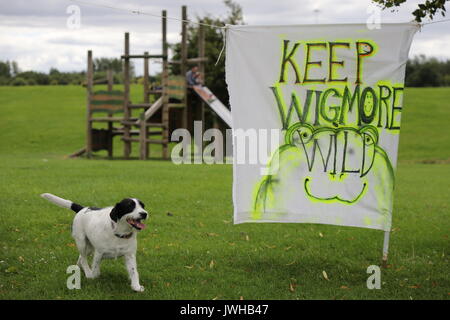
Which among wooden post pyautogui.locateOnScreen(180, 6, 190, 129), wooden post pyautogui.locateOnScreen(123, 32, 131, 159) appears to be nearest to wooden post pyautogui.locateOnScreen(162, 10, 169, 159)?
wooden post pyautogui.locateOnScreen(180, 6, 190, 129)

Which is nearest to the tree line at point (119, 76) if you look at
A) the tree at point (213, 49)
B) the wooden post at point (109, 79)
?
the tree at point (213, 49)

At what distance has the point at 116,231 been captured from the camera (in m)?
6.92

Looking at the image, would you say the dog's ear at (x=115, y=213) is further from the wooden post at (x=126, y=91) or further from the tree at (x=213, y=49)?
the tree at (x=213, y=49)

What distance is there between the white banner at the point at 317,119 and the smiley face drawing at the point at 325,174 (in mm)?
12

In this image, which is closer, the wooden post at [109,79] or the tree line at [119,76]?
the wooden post at [109,79]

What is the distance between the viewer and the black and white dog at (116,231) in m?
6.77

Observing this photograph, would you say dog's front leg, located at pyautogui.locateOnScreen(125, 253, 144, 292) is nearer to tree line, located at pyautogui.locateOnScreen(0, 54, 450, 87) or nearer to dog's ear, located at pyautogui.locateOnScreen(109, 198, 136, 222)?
dog's ear, located at pyautogui.locateOnScreen(109, 198, 136, 222)

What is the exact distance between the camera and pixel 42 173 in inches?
697

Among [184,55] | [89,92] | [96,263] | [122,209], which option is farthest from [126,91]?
[122,209]

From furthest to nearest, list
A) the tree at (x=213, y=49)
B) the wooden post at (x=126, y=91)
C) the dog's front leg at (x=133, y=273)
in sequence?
the tree at (x=213, y=49)
the wooden post at (x=126, y=91)
the dog's front leg at (x=133, y=273)

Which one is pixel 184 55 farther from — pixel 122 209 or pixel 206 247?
pixel 122 209

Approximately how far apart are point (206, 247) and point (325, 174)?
220 cm
